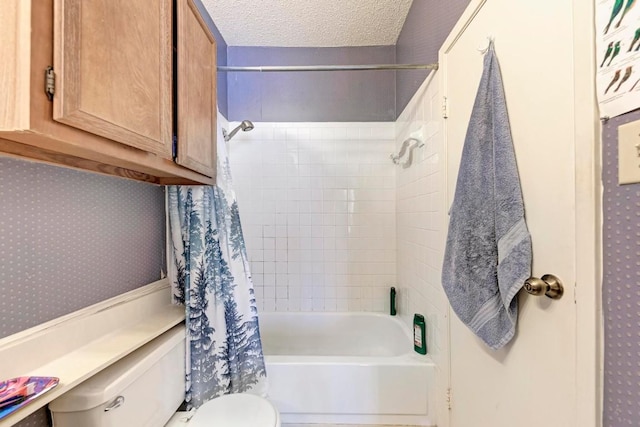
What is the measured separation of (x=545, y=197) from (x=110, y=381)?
140cm

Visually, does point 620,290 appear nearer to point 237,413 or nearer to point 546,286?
point 546,286

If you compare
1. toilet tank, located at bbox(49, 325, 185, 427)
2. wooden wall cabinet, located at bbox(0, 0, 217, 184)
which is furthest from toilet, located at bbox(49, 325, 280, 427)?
wooden wall cabinet, located at bbox(0, 0, 217, 184)

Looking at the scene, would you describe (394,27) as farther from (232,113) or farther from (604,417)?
(604,417)

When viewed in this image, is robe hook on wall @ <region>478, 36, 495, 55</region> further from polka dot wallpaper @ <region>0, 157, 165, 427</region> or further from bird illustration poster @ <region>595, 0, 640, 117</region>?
polka dot wallpaper @ <region>0, 157, 165, 427</region>

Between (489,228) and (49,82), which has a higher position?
(49,82)

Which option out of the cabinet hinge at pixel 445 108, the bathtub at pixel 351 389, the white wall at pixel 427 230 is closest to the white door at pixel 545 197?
the cabinet hinge at pixel 445 108

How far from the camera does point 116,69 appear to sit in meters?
0.71

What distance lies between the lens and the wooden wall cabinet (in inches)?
20.1

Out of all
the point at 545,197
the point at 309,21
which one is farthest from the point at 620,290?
the point at 309,21

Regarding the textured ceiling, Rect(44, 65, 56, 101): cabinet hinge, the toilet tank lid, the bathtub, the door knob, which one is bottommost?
the bathtub

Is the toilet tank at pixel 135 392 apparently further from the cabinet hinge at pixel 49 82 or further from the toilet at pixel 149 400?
the cabinet hinge at pixel 49 82

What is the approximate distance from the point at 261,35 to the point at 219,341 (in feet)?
7.28

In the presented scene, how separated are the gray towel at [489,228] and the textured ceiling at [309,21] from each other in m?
1.34

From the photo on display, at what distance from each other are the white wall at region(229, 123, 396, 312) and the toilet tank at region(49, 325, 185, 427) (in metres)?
1.10
